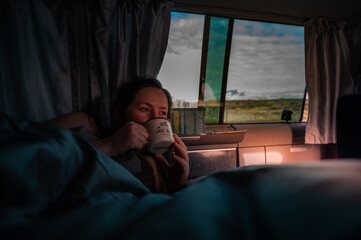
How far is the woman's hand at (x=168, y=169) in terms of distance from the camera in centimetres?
93

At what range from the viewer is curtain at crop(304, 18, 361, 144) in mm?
2113

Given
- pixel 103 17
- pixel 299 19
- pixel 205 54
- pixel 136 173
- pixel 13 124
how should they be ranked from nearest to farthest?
pixel 13 124, pixel 136 173, pixel 103 17, pixel 299 19, pixel 205 54

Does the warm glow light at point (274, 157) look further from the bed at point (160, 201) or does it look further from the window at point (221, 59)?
the bed at point (160, 201)

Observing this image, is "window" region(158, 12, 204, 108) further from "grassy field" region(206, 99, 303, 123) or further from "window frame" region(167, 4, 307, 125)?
"grassy field" region(206, 99, 303, 123)

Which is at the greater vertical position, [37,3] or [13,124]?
[37,3]

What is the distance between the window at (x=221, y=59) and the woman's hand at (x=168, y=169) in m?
1.30

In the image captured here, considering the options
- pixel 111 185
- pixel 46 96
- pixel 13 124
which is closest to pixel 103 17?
pixel 46 96

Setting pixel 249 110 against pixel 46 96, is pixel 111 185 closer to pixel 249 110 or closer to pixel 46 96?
pixel 46 96

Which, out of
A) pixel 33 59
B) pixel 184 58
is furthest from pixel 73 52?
pixel 184 58

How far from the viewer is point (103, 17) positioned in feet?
4.85

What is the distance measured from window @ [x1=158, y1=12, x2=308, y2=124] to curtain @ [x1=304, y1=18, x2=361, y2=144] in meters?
0.49

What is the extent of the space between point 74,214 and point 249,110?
4821 mm

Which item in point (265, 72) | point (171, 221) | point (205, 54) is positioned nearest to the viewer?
point (171, 221)

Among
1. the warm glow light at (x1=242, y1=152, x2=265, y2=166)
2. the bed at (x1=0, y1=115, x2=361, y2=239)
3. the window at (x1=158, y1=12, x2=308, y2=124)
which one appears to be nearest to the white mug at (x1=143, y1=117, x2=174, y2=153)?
the bed at (x1=0, y1=115, x2=361, y2=239)
